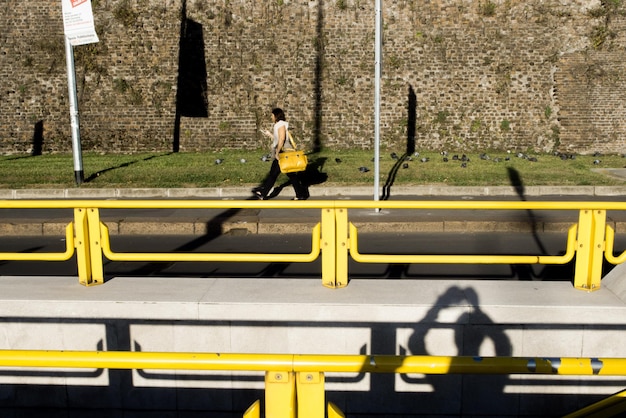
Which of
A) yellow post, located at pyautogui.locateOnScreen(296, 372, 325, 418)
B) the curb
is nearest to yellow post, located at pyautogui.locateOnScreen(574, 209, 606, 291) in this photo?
yellow post, located at pyautogui.locateOnScreen(296, 372, 325, 418)

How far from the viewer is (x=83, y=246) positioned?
4766 mm

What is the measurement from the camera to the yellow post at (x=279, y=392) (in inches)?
97.7

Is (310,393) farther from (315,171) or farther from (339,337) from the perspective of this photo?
(315,171)

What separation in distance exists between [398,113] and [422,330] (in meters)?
17.3

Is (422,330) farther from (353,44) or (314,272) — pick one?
(353,44)

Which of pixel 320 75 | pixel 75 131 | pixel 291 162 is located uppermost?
pixel 320 75

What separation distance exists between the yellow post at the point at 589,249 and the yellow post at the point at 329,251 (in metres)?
1.81

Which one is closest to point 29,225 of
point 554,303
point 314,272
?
point 314,272

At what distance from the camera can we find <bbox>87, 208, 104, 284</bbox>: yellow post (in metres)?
4.74

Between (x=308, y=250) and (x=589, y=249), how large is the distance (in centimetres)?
424

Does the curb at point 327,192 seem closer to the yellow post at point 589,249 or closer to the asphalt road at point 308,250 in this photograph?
the asphalt road at point 308,250

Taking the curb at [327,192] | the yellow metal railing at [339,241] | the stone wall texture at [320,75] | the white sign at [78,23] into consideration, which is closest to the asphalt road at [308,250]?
the yellow metal railing at [339,241]

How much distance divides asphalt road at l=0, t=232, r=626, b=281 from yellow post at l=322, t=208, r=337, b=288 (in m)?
1.80

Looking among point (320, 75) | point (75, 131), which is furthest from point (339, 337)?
point (320, 75)
